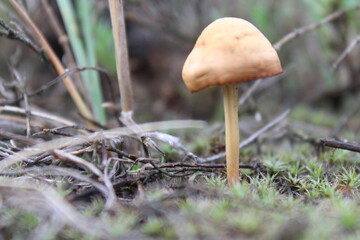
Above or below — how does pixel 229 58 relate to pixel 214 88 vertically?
above

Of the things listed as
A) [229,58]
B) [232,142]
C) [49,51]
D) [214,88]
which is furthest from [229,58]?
[214,88]

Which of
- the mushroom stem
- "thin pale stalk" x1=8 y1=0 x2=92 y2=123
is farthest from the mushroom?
"thin pale stalk" x1=8 y1=0 x2=92 y2=123

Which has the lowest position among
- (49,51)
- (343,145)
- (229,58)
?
(343,145)

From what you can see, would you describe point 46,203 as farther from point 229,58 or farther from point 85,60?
point 85,60

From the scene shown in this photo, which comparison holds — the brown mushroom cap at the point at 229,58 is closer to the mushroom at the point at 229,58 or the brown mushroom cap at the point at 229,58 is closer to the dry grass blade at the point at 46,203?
the mushroom at the point at 229,58

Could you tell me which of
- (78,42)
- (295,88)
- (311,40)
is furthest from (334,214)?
(311,40)

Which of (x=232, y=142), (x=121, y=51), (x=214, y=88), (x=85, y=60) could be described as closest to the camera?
(x=232, y=142)
